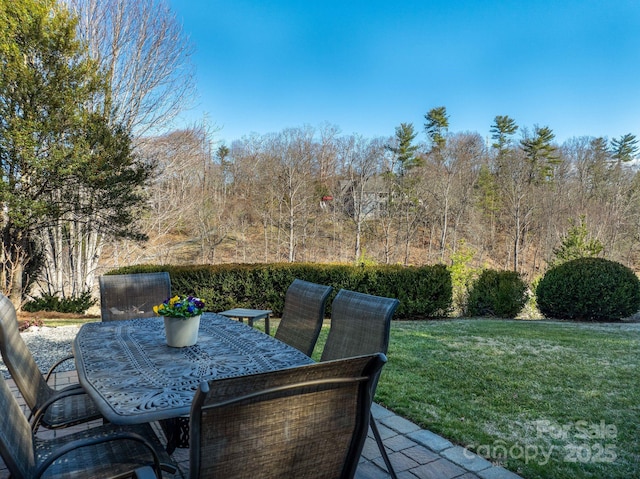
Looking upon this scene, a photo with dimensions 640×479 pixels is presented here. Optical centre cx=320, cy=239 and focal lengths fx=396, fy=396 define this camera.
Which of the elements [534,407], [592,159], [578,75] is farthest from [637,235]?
[534,407]

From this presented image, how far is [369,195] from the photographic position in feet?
70.0

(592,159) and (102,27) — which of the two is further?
(592,159)

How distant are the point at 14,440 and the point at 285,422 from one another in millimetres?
871

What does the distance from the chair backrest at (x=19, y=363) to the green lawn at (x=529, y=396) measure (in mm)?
2168

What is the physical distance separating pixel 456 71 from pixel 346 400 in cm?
2072

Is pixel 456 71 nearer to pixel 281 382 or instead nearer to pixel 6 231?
pixel 6 231

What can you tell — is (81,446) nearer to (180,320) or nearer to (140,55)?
(180,320)

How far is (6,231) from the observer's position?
7.55 meters

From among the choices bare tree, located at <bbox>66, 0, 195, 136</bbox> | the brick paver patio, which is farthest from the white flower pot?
bare tree, located at <bbox>66, 0, 195, 136</bbox>

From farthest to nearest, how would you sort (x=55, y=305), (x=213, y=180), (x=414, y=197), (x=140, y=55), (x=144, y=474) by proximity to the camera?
(x=414, y=197) < (x=213, y=180) < (x=140, y=55) < (x=55, y=305) < (x=144, y=474)

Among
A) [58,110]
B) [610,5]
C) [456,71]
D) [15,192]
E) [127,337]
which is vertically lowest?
[127,337]

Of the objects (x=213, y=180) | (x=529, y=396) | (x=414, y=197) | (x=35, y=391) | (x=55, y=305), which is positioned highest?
(x=213, y=180)

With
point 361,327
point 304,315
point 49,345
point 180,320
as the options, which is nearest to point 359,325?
point 361,327

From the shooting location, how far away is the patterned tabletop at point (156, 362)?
1444mm
